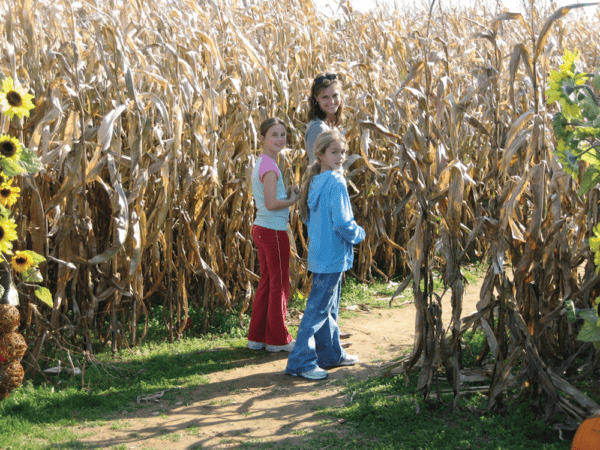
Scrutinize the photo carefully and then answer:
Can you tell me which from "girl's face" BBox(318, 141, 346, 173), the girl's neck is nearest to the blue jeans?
"girl's face" BBox(318, 141, 346, 173)

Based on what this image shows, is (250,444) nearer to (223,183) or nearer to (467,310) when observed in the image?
(223,183)

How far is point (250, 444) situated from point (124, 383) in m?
1.21

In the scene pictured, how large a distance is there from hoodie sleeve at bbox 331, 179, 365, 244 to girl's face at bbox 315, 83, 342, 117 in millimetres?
768

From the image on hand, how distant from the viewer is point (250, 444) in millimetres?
3113

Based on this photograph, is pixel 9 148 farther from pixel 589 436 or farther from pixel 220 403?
pixel 589 436

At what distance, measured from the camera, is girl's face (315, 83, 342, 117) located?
14.2ft

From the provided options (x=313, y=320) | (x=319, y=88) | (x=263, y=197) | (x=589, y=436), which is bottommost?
(x=589, y=436)

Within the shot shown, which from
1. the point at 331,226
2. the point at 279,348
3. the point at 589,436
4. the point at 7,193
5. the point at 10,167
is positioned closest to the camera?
the point at 589,436

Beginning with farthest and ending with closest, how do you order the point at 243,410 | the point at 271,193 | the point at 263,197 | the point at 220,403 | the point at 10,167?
1. the point at 263,197
2. the point at 271,193
3. the point at 220,403
4. the point at 243,410
5. the point at 10,167

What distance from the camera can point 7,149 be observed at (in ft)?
10.2

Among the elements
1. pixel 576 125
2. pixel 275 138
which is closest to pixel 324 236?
pixel 275 138

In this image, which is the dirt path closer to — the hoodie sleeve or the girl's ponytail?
the hoodie sleeve

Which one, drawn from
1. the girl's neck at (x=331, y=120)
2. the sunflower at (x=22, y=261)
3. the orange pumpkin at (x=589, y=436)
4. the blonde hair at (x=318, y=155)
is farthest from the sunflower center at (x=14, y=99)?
the orange pumpkin at (x=589, y=436)

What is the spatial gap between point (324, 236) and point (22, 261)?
1802 mm
